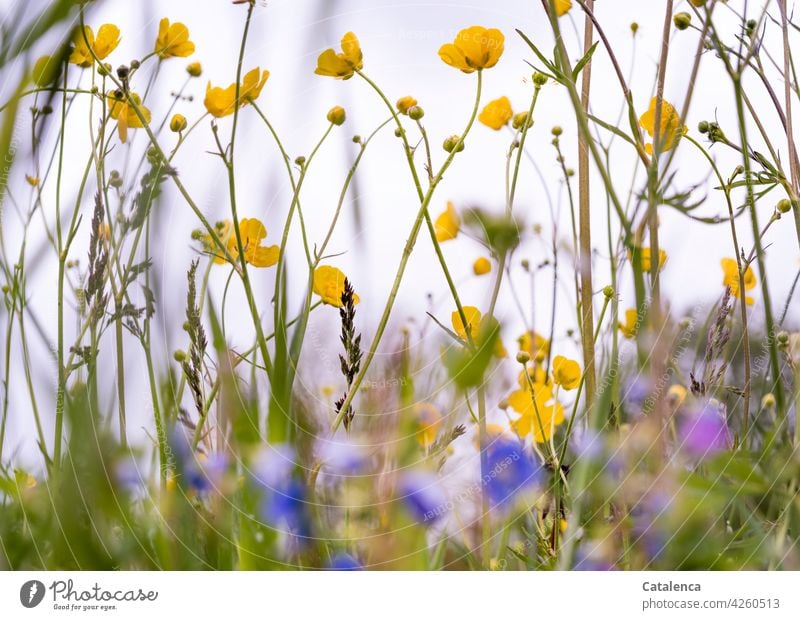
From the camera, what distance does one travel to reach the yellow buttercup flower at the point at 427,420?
0.53 m

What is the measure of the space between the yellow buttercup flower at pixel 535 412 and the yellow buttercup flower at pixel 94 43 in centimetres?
37

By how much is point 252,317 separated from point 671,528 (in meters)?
0.31

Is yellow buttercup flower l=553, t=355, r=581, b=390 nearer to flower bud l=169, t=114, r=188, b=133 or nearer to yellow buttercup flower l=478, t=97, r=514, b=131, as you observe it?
yellow buttercup flower l=478, t=97, r=514, b=131

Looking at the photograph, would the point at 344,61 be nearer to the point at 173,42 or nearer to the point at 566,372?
the point at 173,42

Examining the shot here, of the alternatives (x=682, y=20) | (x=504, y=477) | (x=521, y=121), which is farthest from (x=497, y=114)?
(x=504, y=477)

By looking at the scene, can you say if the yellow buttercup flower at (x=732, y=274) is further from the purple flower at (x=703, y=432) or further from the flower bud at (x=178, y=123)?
the flower bud at (x=178, y=123)

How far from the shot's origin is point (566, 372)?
54 centimetres

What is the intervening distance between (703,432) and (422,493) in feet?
0.64

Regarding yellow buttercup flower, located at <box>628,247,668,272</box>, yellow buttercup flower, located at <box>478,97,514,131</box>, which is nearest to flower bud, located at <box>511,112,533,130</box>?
yellow buttercup flower, located at <box>478,97,514,131</box>

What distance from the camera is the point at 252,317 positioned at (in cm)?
53

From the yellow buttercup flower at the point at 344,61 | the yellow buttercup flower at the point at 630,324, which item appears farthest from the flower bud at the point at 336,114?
the yellow buttercup flower at the point at 630,324

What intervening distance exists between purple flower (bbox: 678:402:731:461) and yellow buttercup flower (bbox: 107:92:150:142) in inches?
16.7
